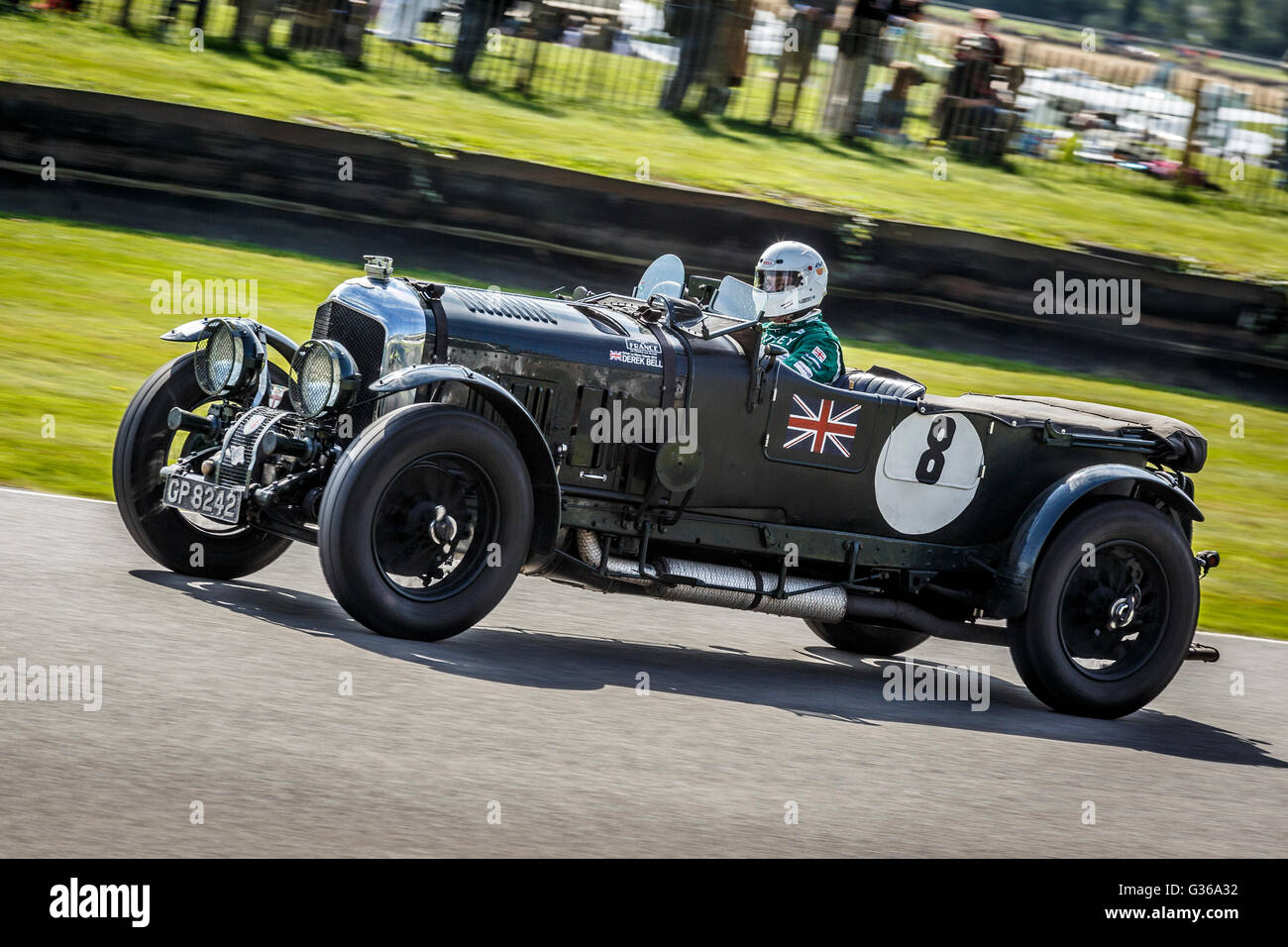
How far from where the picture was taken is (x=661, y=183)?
616 inches

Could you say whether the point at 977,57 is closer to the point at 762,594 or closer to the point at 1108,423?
the point at 1108,423

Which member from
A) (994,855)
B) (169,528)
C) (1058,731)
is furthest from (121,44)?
(994,855)

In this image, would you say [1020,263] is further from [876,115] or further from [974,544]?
[974,544]

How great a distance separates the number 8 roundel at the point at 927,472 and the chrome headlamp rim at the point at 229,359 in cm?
277

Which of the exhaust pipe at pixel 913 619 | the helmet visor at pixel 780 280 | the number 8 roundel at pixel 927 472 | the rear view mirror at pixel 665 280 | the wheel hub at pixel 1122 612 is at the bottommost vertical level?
the exhaust pipe at pixel 913 619

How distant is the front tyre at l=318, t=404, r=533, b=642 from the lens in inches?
224

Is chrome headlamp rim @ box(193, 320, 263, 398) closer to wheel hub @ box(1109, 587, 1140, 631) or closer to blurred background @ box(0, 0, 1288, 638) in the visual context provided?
blurred background @ box(0, 0, 1288, 638)

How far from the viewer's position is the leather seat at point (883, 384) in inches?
282

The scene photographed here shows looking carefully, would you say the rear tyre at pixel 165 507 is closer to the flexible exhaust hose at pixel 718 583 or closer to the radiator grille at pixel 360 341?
the radiator grille at pixel 360 341

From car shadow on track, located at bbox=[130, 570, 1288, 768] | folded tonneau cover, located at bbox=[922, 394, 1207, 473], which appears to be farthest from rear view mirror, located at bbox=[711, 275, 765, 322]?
car shadow on track, located at bbox=[130, 570, 1288, 768]

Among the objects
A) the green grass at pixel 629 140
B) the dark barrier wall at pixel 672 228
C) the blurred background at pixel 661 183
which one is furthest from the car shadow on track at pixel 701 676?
the green grass at pixel 629 140

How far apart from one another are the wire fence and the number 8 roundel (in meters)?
11.7

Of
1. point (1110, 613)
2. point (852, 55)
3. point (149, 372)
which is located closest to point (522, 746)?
point (1110, 613)
